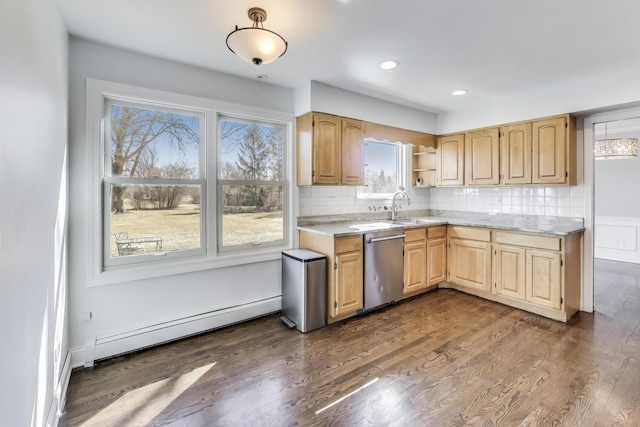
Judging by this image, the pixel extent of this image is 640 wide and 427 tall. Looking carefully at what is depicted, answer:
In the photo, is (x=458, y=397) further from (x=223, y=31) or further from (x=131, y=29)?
(x=131, y=29)

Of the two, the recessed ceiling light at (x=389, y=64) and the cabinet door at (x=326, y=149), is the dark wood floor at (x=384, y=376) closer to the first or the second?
the cabinet door at (x=326, y=149)

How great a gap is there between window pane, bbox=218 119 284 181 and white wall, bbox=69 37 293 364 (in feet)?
0.85

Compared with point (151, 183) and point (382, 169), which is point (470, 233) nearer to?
point (382, 169)

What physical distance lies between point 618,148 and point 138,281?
245 inches

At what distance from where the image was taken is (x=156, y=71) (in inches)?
105

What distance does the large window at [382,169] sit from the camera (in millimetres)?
4250

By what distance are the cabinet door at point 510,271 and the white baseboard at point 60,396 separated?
4057 mm

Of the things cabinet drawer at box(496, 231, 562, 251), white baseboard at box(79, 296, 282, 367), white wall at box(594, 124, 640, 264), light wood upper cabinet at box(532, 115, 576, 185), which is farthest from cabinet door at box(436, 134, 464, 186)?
white baseboard at box(79, 296, 282, 367)

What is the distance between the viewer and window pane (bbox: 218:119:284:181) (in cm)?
309

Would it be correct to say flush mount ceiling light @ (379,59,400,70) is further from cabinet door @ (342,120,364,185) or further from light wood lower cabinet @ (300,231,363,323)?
light wood lower cabinet @ (300,231,363,323)

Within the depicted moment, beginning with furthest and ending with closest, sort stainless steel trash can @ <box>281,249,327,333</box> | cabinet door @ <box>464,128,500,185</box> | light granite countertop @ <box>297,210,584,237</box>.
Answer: cabinet door @ <box>464,128,500,185</box>, light granite countertop @ <box>297,210,584,237</box>, stainless steel trash can @ <box>281,249,327,333</box>

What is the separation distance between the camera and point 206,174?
2934 millimetres

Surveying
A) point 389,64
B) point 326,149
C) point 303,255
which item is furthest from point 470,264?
point 389,64

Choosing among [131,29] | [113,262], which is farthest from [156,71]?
[113,262]
